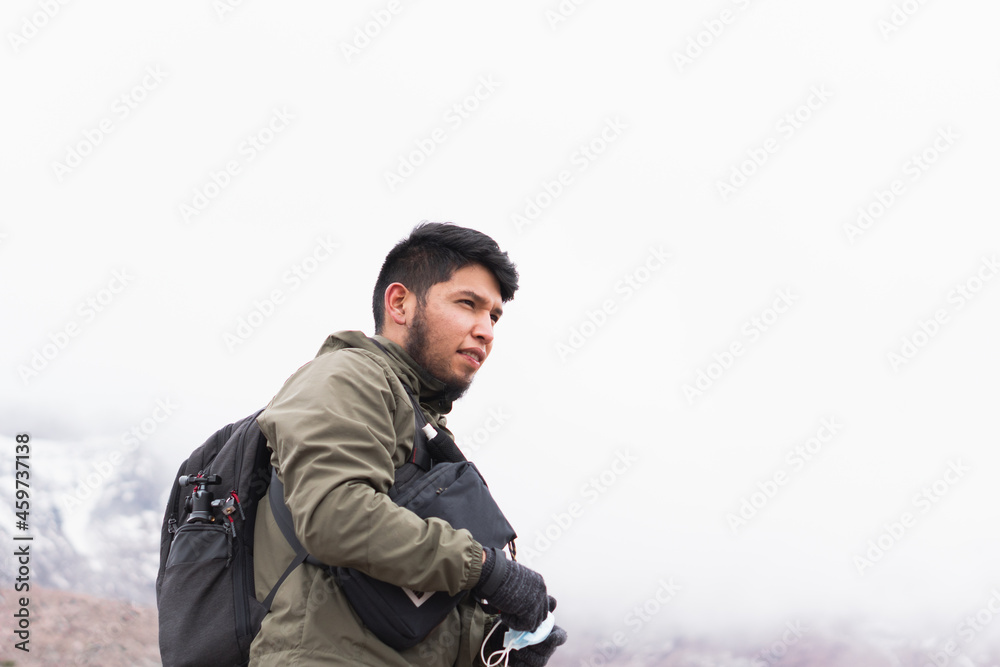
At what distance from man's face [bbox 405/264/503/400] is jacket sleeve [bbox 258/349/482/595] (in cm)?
43

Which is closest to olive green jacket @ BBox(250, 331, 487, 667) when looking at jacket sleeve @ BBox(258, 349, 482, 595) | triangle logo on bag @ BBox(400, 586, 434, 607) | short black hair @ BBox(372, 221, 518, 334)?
jacket sleeve @ BBox(258, 349, 482, 595)

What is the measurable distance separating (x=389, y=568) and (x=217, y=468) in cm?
66

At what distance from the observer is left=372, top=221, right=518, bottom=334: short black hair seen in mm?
2711

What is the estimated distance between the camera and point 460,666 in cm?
228

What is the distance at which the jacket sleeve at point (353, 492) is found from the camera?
1882 mm

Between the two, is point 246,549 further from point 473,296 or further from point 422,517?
point 473,296

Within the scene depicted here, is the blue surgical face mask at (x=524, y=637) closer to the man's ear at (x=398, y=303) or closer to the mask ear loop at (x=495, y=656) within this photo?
the mask ear loop at (x=495, y=656)

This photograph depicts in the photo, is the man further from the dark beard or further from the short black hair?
the short black hair

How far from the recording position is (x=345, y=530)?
186cm

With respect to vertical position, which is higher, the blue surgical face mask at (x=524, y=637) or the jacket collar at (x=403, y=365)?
the jacket collar at (x=403, y=365)

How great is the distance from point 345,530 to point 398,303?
3.31ft

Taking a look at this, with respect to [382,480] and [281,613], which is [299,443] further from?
[281,613]

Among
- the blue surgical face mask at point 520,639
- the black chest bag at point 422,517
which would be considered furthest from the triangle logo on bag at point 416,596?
the blue surgical face mask at point 520,639

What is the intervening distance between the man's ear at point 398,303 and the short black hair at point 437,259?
3 centimetres
